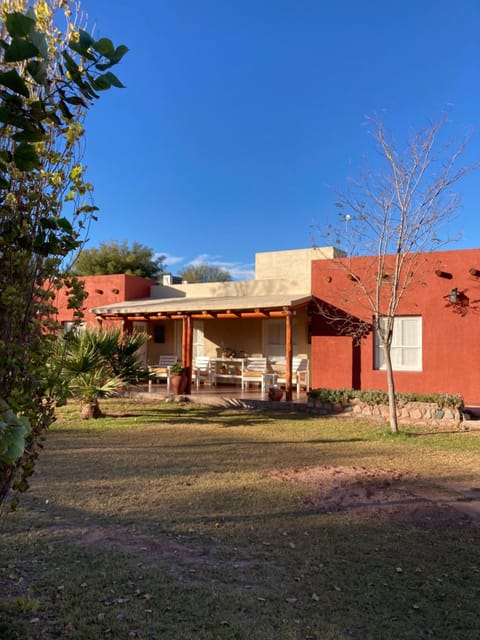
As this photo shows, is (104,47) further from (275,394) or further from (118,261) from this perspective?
(118,261)

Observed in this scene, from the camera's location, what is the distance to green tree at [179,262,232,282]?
47.8m

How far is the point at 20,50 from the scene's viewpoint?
1.83 m

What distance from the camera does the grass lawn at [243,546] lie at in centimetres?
328

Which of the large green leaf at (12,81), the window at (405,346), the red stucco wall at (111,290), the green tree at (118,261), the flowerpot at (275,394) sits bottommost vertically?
the flowerpot at (275,394)

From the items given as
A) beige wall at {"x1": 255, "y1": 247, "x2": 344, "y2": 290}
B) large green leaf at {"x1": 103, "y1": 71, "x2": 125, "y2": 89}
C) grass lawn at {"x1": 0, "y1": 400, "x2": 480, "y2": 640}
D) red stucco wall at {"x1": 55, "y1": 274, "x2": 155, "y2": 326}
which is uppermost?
beige wall at {"x1": 255, "y1": 247, "x2": 344, "y2": 290}

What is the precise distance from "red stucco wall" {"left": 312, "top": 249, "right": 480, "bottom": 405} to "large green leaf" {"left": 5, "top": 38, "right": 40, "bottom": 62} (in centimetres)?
1196

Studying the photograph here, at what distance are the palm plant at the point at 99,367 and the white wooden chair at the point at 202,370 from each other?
4529mm

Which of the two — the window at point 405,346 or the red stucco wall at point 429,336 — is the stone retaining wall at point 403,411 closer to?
the red stucco wall at point 429,336

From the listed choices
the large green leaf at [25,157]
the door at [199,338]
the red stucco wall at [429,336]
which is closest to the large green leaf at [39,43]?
the large green leaf at [25,157]

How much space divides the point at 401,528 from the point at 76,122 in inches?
174

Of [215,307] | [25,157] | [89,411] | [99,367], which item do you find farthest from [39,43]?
[215,307]

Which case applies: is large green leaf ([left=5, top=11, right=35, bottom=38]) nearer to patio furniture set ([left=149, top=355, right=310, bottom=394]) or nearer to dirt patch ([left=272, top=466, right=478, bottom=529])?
dirt patch ([left=272, top=466, right=478, bottom=529])

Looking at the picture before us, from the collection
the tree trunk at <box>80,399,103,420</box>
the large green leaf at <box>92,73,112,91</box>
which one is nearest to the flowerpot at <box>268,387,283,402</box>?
the tree trunk at <box>80,399,103,420</box>

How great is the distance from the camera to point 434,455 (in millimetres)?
8359
